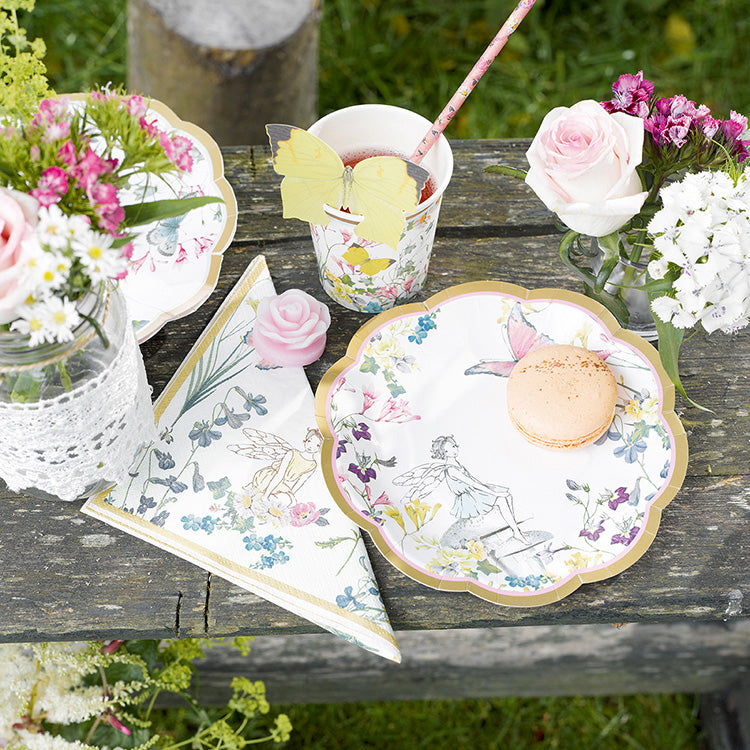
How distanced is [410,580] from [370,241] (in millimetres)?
408

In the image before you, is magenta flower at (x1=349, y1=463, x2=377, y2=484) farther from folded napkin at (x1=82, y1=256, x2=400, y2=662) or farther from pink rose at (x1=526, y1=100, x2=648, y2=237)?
pink rose at (x1=526, y1=100, x2=648, y2=237)

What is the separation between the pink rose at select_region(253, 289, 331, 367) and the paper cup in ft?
0.19

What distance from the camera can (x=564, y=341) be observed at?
41.8 inches

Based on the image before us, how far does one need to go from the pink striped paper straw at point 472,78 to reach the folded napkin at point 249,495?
0.33m

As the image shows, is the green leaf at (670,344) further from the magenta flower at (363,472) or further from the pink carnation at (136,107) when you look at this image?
the pink carnation at (136,107)

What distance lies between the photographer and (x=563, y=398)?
98 cm

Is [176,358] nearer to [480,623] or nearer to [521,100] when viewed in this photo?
[480,623]

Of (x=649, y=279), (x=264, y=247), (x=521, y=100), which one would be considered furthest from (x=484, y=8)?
(x=649, y=279)

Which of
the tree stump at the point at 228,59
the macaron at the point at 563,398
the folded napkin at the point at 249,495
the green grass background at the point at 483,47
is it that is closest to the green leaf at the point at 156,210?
the folded napkin at the point at 249,495

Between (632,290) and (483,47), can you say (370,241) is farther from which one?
(483,47)

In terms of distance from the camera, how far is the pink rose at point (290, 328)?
1.03m

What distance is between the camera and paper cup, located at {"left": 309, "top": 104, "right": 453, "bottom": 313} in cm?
98

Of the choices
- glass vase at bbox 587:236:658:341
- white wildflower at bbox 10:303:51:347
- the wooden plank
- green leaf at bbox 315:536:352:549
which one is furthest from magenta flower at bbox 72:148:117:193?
the wooden plank

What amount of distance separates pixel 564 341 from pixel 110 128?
623 mm
